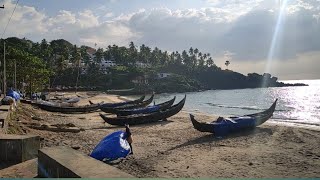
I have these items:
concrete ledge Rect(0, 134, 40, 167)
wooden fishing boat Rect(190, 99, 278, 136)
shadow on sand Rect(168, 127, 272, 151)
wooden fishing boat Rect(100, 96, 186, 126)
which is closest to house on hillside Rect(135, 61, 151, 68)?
wooden fishing boat Rect(100, 96, 186, 126)

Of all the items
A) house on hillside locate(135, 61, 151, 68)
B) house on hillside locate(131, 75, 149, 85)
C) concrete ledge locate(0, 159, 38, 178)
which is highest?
house on hillside locate(135, 61, 151, 68)

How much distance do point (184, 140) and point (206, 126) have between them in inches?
66.3

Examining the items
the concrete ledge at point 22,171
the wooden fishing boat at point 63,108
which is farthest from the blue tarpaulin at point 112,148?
the wooden fishing boat at point 63,108

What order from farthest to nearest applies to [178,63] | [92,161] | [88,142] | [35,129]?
[178,63] → [35,129] → [88,142] → [92,161]

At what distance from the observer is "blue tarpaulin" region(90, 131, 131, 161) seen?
10.1 metres

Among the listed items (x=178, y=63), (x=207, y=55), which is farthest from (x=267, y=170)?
(x=207, y=55)

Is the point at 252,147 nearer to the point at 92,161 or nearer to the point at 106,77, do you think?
the point at 92,161

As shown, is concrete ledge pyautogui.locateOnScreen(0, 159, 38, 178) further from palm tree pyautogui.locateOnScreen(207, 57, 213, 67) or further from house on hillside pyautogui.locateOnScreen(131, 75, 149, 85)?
palm tree pyautogui.locateOnScreen(207, 57, 213, 67)

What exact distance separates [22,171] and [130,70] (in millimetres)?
109938

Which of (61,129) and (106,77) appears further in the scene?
(106,77)

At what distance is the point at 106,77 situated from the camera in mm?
109250

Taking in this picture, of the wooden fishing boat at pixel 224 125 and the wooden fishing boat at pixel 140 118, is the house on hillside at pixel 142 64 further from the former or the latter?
the wooden fishing boat at pixel 224 125

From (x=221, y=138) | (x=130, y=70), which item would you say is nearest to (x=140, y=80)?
(x=130, y=70)

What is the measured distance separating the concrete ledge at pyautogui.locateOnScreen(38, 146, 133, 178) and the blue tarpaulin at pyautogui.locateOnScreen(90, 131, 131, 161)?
282 cm
